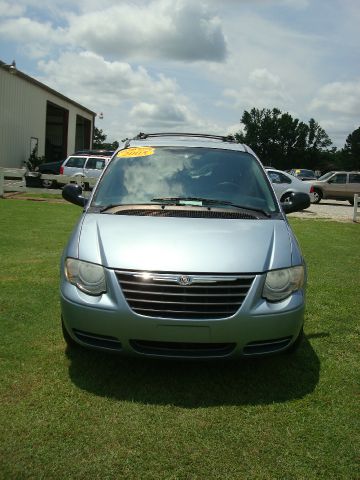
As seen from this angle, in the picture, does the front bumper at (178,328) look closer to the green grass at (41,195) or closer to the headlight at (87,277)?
the headlight at (87,277)

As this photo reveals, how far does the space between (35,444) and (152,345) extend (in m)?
0.93

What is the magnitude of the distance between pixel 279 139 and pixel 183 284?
361 ft

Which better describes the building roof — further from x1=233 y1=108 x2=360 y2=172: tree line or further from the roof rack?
x1=233 y1=108 x2=360 y2=172: tree line

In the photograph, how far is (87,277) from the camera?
3352 mm

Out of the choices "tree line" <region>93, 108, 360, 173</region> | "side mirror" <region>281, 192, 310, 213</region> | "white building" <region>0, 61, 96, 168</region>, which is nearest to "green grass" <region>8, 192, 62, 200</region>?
"white building" <region>0, 61, 96, 168</region>

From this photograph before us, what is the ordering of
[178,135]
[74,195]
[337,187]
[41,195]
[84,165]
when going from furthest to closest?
[337,187] → [84,165] → [41,195] → [178,135] → [74,195]

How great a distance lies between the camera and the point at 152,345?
330 cm

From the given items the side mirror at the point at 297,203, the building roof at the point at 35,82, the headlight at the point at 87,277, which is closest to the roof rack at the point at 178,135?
the side mirror at the point at 297,203

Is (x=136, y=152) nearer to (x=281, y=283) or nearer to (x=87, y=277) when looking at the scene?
(x=87, y=277)

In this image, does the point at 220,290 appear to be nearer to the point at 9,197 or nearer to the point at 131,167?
the point at 131,167

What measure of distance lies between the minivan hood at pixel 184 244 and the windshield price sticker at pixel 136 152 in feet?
3.72

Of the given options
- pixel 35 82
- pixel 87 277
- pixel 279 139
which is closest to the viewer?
pixel 87 277

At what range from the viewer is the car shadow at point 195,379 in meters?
3.32

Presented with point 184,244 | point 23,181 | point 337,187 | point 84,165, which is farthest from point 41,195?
point 184,244
